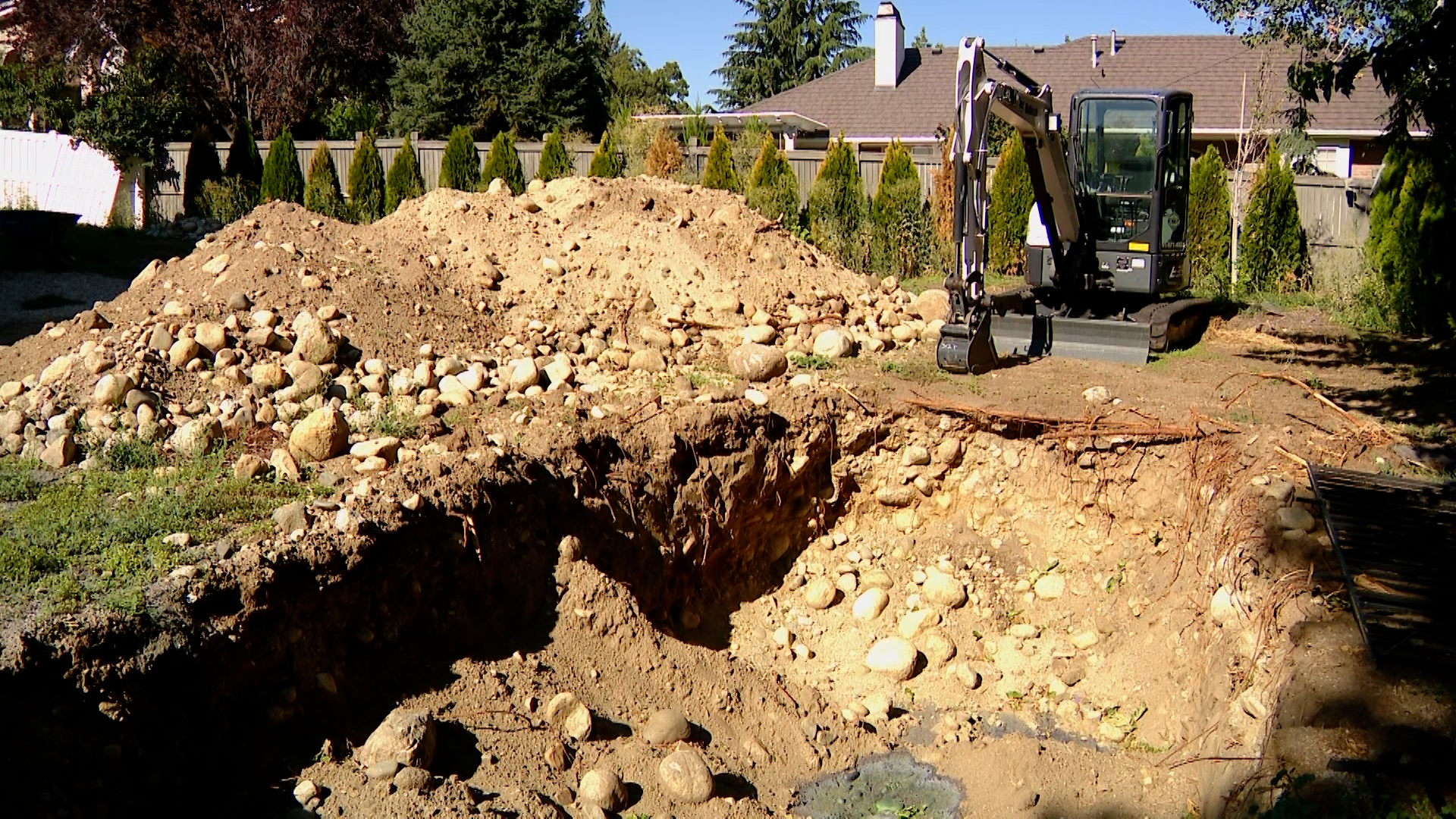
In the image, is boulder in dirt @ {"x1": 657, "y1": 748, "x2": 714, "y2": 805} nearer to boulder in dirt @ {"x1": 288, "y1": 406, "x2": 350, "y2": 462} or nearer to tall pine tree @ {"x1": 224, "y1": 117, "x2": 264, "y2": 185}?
boulder in dirt @ {"x1": 288, "y1": 406, "x2": 350, "y2": 462}

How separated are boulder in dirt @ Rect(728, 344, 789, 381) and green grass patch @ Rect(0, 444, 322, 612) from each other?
3.59 metres

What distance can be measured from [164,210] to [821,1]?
2916 cm

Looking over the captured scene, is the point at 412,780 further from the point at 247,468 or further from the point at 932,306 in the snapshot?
the point at 932,306

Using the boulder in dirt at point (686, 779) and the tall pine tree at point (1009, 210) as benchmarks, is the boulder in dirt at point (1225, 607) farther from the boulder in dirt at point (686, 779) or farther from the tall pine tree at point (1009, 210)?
the tall pine tree at point (1009, 210)

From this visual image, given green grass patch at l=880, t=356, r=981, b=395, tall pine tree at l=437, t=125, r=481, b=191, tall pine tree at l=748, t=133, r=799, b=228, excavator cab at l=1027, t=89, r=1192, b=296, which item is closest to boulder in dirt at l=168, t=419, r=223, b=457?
green grass patch at l=880, t=356, r=981, b=395

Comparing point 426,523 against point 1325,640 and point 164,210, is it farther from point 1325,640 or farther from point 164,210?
point 164,210

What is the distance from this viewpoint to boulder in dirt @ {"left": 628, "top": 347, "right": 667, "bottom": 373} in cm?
902

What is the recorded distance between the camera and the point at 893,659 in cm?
748

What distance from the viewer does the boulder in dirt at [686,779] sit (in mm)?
5586

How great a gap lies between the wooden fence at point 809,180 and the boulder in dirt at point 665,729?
12.1 metres

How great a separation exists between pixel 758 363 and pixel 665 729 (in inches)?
144

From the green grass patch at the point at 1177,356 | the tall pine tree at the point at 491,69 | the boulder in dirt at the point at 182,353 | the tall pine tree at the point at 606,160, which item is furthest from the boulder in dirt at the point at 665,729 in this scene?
the tall pine tree at the point at 491,69

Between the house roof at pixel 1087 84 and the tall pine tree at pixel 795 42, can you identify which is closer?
the house roof at pixel 1087 84

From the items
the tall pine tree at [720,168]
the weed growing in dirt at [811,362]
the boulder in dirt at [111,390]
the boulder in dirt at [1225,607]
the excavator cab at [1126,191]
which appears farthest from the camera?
the tall pine tree at [720,168]
